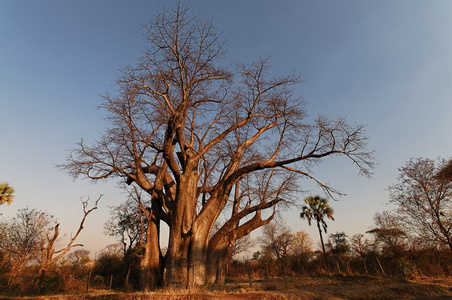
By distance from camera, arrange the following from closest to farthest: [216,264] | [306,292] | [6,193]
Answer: [306,292] < [216,264] < [6,193]

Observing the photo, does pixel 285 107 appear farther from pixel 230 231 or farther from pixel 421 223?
pixel 421 223

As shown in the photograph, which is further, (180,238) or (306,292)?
(180,238)

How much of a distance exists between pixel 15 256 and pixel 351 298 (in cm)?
1777

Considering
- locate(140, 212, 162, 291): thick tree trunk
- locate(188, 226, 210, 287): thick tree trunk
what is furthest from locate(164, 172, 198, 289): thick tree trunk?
locate(140, 212, 162, 291): thick tree trunk

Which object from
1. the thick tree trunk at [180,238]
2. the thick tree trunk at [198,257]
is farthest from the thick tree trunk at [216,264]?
the thick tree trunk at [180,238]

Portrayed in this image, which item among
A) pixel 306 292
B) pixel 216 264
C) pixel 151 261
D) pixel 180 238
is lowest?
pixel 306 292

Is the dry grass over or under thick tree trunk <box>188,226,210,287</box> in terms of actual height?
under

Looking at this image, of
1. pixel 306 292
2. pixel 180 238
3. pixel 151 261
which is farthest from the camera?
pixel 151 261

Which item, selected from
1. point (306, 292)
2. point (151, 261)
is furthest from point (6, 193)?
A: point (306, 292)

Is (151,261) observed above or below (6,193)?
below

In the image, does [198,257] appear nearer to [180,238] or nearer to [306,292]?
[180,238]

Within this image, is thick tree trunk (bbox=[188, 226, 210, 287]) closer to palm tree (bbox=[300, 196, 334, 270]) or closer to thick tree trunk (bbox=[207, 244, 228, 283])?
thick tree trunk (bbox=[207, 244, 228, 283])

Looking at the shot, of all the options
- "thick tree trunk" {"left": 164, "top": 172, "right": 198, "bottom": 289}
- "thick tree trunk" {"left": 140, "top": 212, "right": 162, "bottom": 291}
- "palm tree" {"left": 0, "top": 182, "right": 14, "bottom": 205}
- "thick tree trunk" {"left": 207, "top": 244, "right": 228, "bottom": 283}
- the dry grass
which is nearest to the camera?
the dry grass

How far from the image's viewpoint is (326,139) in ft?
30.3
